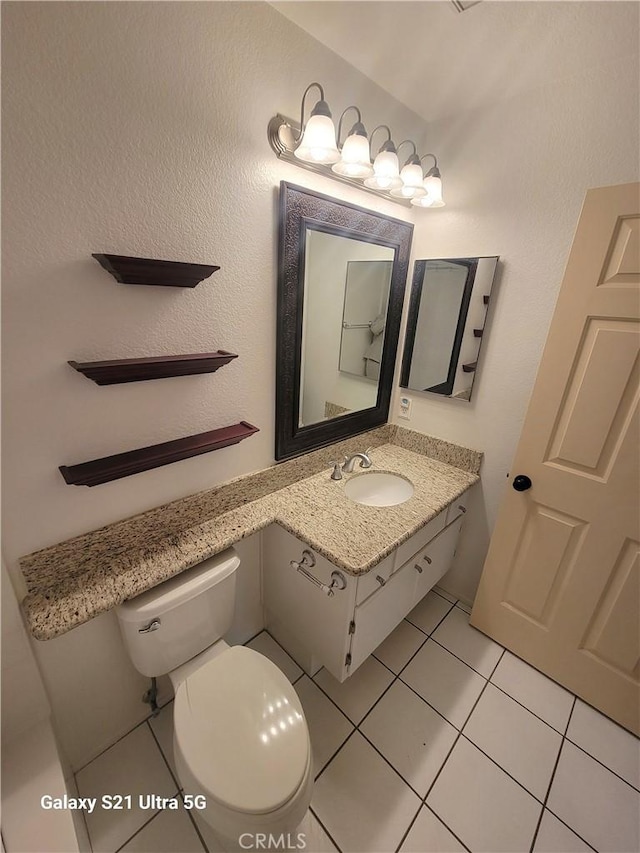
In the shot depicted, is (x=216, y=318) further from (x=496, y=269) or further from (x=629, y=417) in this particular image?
(x=629, y=417)

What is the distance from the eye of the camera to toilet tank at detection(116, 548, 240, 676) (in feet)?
3.23

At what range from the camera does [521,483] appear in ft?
4.48

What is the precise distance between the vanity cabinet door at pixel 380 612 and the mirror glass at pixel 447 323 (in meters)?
0.87

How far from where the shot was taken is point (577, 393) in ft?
3.92

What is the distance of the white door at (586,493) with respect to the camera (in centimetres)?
107

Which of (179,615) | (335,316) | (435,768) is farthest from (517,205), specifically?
(435,768)

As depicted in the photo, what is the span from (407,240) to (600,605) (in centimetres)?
173

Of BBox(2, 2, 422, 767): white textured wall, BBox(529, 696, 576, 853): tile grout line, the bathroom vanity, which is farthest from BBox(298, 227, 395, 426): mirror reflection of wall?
BBox(529, 696, 576, 853): tile grout line

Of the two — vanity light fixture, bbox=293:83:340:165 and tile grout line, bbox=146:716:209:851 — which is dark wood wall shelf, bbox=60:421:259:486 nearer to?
vanity light fixture, bbox=293:83:340:165

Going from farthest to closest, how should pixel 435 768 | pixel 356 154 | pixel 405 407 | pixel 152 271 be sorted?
pixel 405 407
pixel 435 768
pixel 356 154
pixel 152 271

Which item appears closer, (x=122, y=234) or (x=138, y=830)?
(x=122, y=234)

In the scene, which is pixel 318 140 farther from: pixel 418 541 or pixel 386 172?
pixel 418 541

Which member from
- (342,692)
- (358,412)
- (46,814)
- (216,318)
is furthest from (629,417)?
(46,814)

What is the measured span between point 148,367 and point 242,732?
3.38ft
